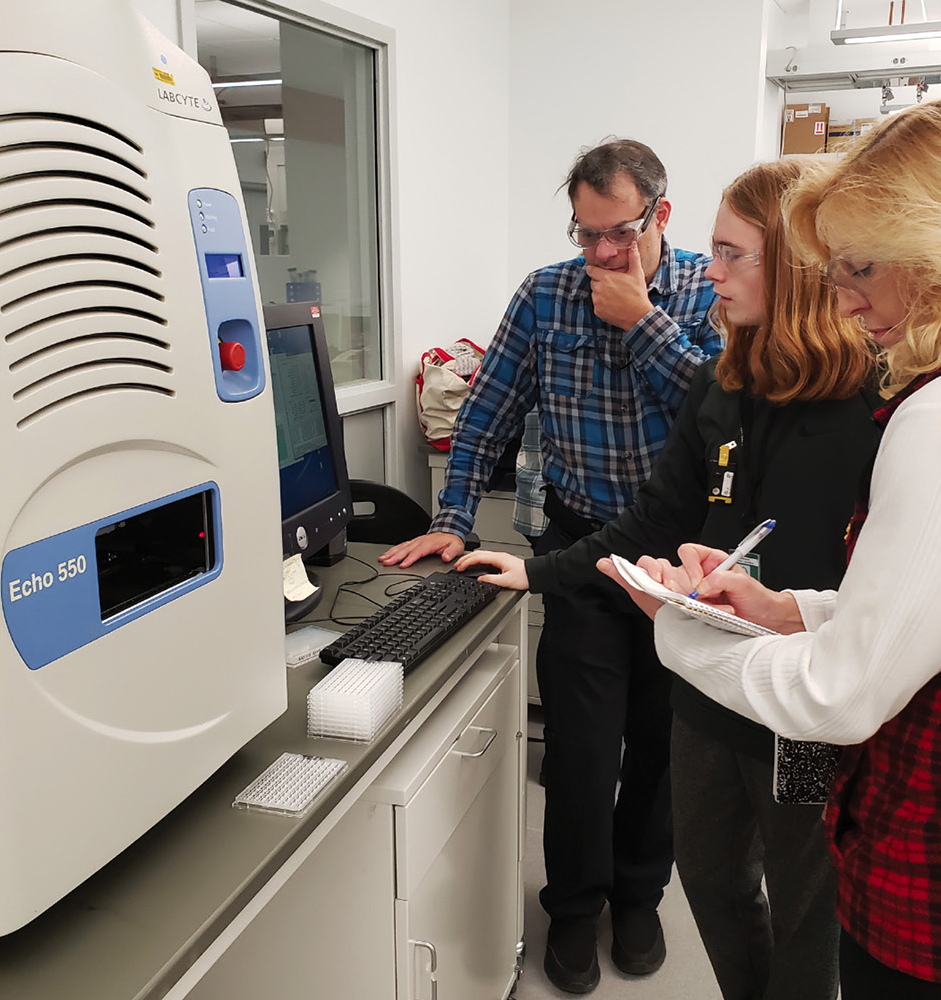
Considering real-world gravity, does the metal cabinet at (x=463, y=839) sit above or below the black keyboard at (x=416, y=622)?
below

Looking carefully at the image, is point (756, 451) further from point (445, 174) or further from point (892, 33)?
point (892, 33)

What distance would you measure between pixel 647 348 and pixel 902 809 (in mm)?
1097

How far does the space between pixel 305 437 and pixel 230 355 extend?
0.78 m

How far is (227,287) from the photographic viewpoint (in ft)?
3.05

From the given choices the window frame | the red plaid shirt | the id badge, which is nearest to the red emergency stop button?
the red plaid shirt

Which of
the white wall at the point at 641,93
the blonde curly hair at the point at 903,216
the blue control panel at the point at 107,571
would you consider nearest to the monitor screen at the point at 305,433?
the blue control panel at the point at 107,571

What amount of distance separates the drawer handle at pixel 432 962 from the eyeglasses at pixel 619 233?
1.25 meters

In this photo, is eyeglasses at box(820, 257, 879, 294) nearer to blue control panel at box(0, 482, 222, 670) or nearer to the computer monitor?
blue control panel at box(0, 482, 222, 670)

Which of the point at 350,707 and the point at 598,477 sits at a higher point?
the point at 598,477

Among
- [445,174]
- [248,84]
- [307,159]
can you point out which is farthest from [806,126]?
[248,84]

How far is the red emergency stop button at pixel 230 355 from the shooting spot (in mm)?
933

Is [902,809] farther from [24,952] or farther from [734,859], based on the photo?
[24,952]

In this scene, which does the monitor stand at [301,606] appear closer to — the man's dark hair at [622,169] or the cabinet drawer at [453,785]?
the cabinet drawer at [453,785]

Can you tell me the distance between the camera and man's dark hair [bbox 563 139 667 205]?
6.06 feet
